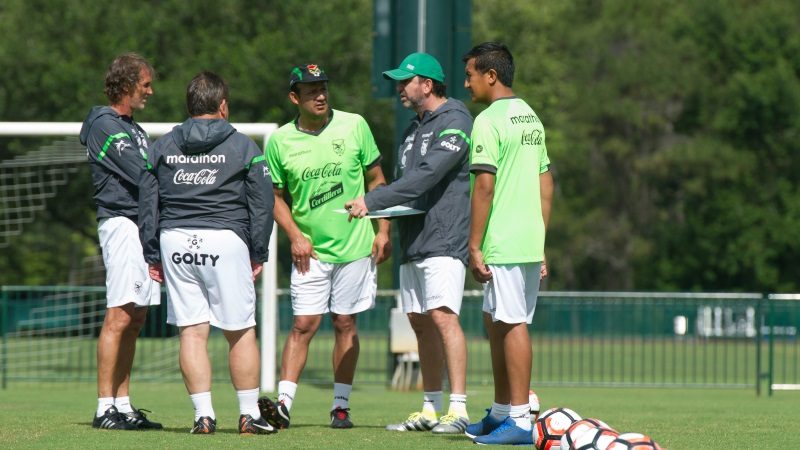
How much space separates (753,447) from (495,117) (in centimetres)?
242

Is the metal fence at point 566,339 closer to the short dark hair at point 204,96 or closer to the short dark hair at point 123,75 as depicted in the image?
the short dark hair at point 123,75

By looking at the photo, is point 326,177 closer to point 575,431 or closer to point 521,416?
point 521,416

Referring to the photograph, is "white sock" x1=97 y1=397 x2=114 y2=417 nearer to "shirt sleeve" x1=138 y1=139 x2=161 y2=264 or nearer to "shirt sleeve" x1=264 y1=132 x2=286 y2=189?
"shirt sleeve" x1=138 y1=139 x2=161 y2=264

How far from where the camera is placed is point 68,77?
93.7 feet

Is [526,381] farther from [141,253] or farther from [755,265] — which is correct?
[755,265]

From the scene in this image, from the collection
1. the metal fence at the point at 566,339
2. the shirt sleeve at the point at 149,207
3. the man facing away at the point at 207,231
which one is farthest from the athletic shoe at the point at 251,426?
the metal fence at the point at 566,339

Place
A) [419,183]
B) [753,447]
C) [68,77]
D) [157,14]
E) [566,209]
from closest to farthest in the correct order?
[753,447] → [419,183] → [68,77] → [157,14] → [566,209]

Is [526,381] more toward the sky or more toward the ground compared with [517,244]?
more toward the ground

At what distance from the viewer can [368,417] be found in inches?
400

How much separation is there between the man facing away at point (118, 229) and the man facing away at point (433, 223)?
1.45 metres

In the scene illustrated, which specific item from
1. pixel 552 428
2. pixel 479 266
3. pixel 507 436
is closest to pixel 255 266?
pixel 479 266

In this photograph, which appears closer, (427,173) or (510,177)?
(510,177)

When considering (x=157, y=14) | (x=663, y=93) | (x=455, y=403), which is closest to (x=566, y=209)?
(x=663, y=93)

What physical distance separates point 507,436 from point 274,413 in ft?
5.37
